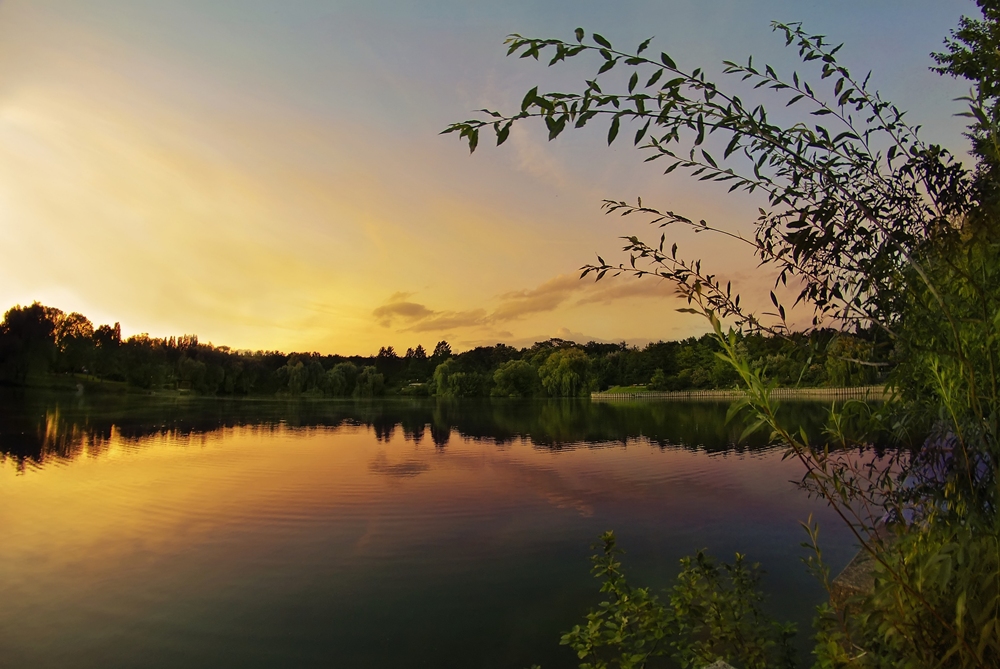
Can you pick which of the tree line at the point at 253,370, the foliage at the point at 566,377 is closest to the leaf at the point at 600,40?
the tree line at the point at 253,370

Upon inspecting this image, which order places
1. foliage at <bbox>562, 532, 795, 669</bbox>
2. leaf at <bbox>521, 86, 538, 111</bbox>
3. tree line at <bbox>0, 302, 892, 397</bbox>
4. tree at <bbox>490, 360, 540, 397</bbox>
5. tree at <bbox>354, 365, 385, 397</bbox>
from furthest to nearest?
tree at <bbox>490, 360, 540, 397</bbox> < tree at <bbox>354, 365, 385, 397</bbox> < tree line at <bbox>0, 302, 892, 397</bbox> < foliage at <bbox>562, 532, 795, 669</bbox> < leaf at <bbox>521, 86, 538, 111</bbox>

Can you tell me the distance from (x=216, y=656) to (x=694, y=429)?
93.2 ft

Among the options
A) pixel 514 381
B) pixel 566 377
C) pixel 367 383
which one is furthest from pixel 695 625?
pixel 514 381

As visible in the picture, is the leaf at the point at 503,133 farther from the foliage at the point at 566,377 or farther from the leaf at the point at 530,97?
the foliage at the point at 566,377

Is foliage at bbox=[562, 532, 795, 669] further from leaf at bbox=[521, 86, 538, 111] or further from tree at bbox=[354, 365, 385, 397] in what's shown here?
tree at bbox=[354, 365, 385, 397]

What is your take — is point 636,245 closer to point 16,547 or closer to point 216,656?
point 216,656

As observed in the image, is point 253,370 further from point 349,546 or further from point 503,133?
point 503,133

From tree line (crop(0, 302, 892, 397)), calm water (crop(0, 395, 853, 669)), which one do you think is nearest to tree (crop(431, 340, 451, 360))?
tree line (crop(0, 302, 892, 397))

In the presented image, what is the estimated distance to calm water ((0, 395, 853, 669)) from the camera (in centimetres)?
664

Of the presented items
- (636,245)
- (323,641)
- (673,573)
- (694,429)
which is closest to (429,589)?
(323,641)

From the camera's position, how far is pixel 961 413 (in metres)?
2.01

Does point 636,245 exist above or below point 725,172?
below

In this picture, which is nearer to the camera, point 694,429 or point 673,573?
point 673,573

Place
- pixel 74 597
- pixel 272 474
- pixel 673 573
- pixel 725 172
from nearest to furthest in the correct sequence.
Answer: pixel 725 172 → pixel 74 597 → pixel 673 573 → pixel 272 474
